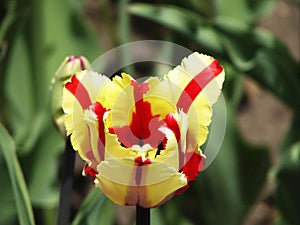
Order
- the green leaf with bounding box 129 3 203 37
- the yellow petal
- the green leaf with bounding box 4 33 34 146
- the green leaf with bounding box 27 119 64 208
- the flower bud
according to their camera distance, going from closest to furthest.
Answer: the yellow petal → the flower bud → the green leaf with bounding box 129 3 203 37 → the green leaf with bounding box 27 119 64 208 → the green leaf with bounding box 4 33 34 146

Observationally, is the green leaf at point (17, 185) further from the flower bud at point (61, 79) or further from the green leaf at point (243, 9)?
the green leaf at point (243, 9)

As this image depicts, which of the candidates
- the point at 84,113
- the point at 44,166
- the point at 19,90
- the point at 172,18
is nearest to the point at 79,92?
the point at 84,113

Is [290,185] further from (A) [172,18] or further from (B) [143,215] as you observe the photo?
(B) [143,215]

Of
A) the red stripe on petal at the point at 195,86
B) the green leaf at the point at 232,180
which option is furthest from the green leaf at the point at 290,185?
the red stripe on petal at the point at 195,86

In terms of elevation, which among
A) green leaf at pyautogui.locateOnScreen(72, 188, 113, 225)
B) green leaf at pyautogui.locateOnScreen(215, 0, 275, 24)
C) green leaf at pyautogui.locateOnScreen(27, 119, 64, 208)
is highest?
green leaf at pyautogui.locateOnScreen(215, 0, 275, 24)

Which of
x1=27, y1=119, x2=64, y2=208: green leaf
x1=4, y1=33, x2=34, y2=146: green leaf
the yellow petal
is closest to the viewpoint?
the yellow petal

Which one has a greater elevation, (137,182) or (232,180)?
(137,182)

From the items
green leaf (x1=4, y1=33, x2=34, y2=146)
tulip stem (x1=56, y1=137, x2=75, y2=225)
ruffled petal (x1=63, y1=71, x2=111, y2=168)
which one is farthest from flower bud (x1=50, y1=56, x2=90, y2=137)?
green leaf (x1=4, y1=33, x2=34, y2=146)

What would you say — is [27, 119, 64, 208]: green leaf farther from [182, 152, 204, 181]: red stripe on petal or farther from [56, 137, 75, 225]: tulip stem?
[182, 152, 204, 181]: red stripe on petal
